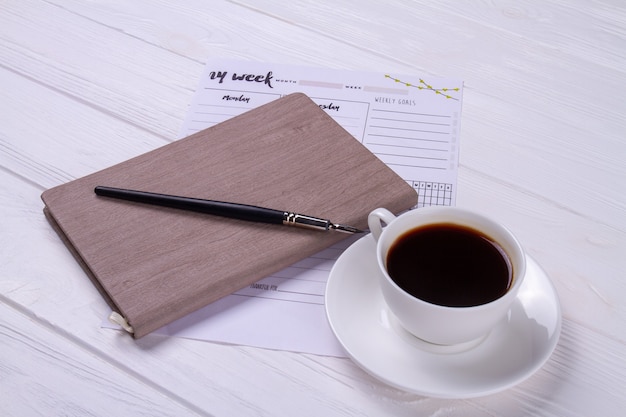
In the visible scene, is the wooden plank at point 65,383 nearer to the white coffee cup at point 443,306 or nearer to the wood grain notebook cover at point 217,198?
the wood grain notebook cover at point 217,198

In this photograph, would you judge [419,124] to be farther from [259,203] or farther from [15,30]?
[15,30]

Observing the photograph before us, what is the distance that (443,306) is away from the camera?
0.61 m

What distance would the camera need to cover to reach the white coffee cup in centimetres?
60

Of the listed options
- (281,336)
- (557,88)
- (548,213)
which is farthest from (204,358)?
(557,88)

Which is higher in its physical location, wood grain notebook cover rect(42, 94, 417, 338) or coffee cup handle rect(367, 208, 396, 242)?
coffee cup handle rect(367, 208, 396, 242)

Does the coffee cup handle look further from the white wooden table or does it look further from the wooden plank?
the wooden plank

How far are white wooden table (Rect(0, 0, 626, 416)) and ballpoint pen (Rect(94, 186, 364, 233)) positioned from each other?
3.7 inches

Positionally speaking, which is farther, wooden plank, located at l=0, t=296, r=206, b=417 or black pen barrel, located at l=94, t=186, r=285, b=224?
black pen barrel, located at l=94, t=186, r=285, b=224

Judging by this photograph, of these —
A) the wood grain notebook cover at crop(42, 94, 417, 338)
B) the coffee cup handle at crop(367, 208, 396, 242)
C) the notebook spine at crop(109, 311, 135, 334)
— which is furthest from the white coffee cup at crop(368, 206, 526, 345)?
the notebook spine at crop(109, 311, 135, 334)

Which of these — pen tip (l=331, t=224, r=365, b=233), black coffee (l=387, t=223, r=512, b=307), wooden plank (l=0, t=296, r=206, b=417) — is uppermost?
black coffee (l=387, t=223, r=512, b=307)

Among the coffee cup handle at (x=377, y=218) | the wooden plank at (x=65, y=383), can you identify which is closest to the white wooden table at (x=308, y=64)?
the wooden plank at (x=65, y=383)

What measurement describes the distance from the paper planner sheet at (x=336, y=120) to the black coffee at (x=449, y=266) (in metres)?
0.11

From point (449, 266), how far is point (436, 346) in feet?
0.24

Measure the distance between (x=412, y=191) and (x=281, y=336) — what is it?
23 cm
